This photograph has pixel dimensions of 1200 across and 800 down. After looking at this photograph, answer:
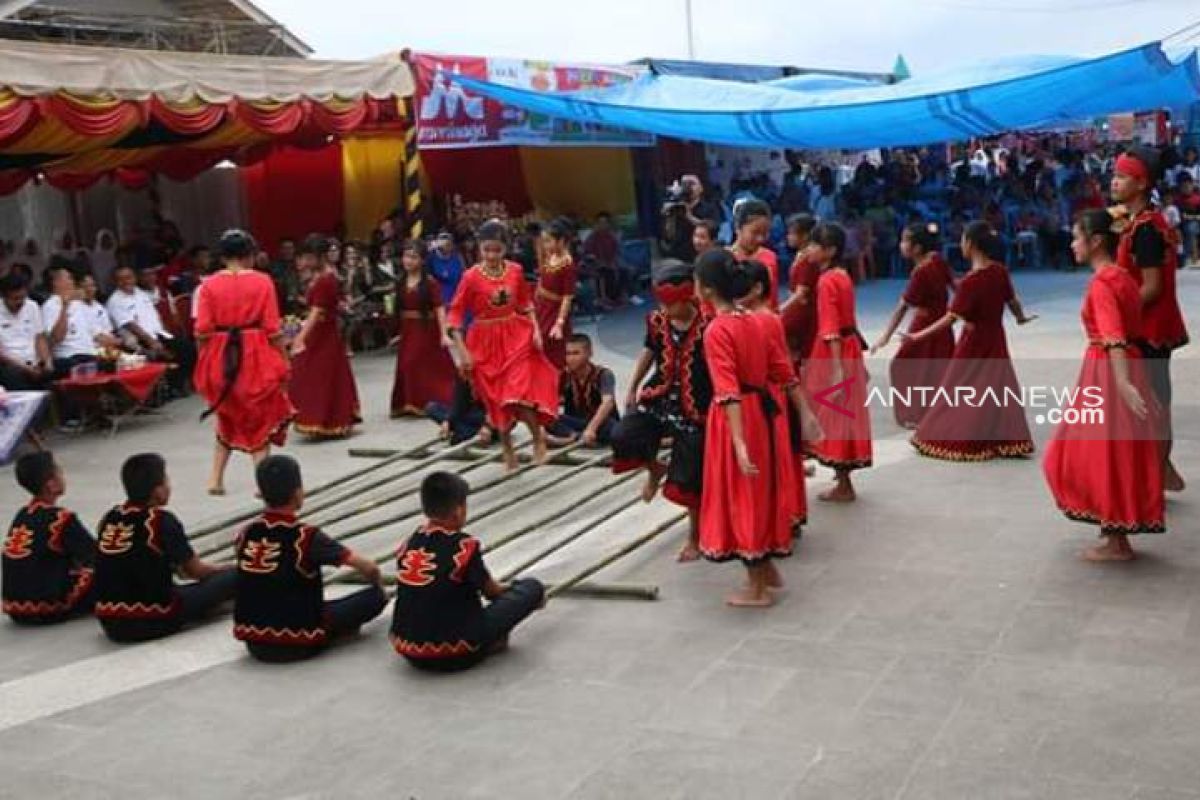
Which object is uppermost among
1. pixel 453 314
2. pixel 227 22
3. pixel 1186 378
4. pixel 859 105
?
pixel 227 22

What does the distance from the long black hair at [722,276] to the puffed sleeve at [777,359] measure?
17 centimetres

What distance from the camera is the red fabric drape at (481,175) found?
17.9 metres

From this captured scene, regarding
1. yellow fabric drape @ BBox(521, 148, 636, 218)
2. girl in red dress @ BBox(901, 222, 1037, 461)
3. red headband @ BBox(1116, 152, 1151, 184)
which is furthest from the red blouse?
yellow fabric drape @ BBox(521, 148, 636, 218)

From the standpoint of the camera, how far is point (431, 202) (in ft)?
58.0

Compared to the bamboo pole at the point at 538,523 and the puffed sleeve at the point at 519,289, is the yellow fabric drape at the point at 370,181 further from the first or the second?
the bamboo pole at the point at 538,523

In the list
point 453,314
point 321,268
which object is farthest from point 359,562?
point 321,268

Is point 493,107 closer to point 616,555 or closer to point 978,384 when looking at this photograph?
point 978,384

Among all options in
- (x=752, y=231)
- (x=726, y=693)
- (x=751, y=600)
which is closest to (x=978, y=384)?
(x=752, y=231)

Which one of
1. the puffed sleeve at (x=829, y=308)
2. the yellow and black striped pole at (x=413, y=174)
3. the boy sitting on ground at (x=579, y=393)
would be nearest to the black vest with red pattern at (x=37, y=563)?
the boy sitting on ground at (x=579, y=393)

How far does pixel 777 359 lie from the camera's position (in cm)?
542

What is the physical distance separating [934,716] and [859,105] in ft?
31.7

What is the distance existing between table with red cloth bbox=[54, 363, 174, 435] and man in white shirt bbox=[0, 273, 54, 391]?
0.18m

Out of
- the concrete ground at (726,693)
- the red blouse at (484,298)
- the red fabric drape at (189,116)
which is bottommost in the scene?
the concrete ground at (726,693)

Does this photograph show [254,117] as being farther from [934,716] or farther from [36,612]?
[934,716]
